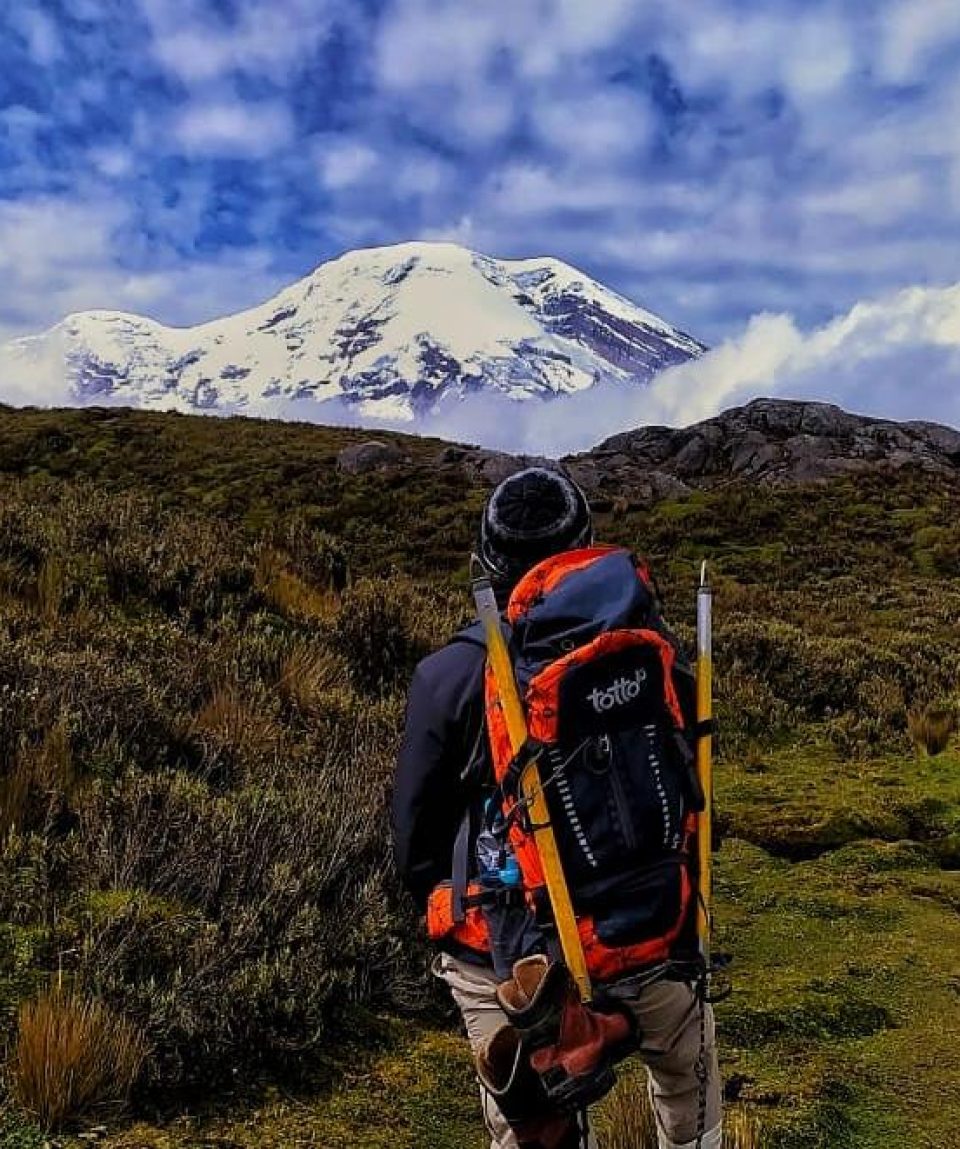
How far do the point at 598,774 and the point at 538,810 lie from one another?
164 mm

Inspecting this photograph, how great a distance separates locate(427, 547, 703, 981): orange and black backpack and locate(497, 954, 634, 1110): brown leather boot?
0.12 m

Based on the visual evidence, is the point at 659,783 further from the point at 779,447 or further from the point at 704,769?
the point at 779,447

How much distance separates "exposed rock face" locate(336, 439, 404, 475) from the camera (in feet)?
119

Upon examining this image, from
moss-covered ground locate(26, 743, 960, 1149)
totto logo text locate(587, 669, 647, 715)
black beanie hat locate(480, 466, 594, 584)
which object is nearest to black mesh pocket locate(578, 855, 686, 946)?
totto logo text locate(587, 669, 647, 715)

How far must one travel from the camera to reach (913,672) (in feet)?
37.9

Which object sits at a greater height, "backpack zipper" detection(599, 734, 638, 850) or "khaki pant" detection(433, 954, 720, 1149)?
"backpack zipper" detection(599, 734, 638, 850)

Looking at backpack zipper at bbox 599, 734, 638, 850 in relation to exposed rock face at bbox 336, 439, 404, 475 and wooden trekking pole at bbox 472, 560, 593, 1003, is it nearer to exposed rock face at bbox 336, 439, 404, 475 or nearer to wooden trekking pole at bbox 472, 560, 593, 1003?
wooden trekking pole at bbox 472, 560, 593, 1003

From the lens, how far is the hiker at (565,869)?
7.95ft

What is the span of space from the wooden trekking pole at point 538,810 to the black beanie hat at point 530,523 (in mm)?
374

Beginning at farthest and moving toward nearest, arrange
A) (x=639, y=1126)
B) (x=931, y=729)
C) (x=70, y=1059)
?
1. (x=931, y=729)
2. (x=639, y=1126)
3. (x=70, y=1059)

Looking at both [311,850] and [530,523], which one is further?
[311,850]

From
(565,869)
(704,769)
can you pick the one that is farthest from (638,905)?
(704,769)

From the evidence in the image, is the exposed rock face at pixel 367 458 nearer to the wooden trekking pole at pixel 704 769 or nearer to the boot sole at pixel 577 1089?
the wooden trekking pole at pixel 704 769

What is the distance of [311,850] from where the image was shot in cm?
437
